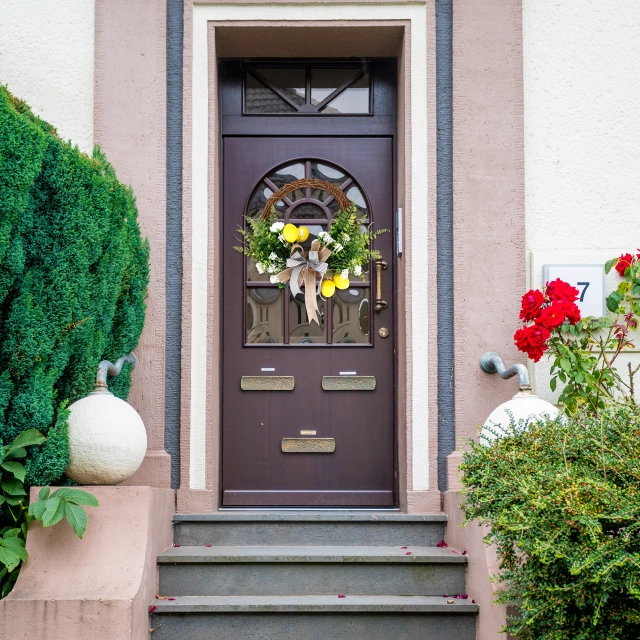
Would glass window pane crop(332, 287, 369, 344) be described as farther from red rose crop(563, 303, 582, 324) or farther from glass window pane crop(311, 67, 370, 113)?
red rose crop(563, 303, 582, 324)

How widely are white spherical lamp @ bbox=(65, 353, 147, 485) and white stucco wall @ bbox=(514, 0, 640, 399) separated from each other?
2.50 m

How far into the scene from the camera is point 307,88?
575 centimetres

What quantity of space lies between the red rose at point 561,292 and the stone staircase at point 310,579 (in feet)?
4.50

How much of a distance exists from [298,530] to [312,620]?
65 centimetres

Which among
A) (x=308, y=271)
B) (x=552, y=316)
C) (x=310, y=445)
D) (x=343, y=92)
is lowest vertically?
(x=310, y=445)

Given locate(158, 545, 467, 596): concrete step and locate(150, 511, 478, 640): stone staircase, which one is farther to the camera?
locate(158, 545, 467, 596): concrete step

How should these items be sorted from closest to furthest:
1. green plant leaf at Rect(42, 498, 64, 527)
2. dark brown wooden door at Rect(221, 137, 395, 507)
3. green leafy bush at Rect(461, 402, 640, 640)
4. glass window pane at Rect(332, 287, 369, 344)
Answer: green leafy bush at Rect(461, 402, 640, 640) < green plant leaf at Rect(42, 498, 64, 527) < dark brown wooden door at Rect(221, 137, 395, 507) < glass window pane at Rect(332, 287, 369, 344)

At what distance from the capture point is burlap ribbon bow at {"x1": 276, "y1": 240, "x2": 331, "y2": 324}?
5.23 meters

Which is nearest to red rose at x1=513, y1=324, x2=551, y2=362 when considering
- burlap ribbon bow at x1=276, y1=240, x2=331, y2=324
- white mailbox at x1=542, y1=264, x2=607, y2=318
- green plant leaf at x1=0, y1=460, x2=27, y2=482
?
white mailbox at x1=542, y1=264, x2=607, y2=318

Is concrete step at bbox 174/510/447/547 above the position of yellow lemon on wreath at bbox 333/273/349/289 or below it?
below

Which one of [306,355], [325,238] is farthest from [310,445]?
[325,238]

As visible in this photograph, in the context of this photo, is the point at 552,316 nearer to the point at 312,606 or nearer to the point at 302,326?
the point at 302,326

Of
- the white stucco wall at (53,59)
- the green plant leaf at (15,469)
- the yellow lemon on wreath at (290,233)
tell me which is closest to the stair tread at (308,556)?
the green plant leaf at (15,469)

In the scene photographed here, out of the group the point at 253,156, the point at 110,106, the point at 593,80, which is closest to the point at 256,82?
the point at 253,156
